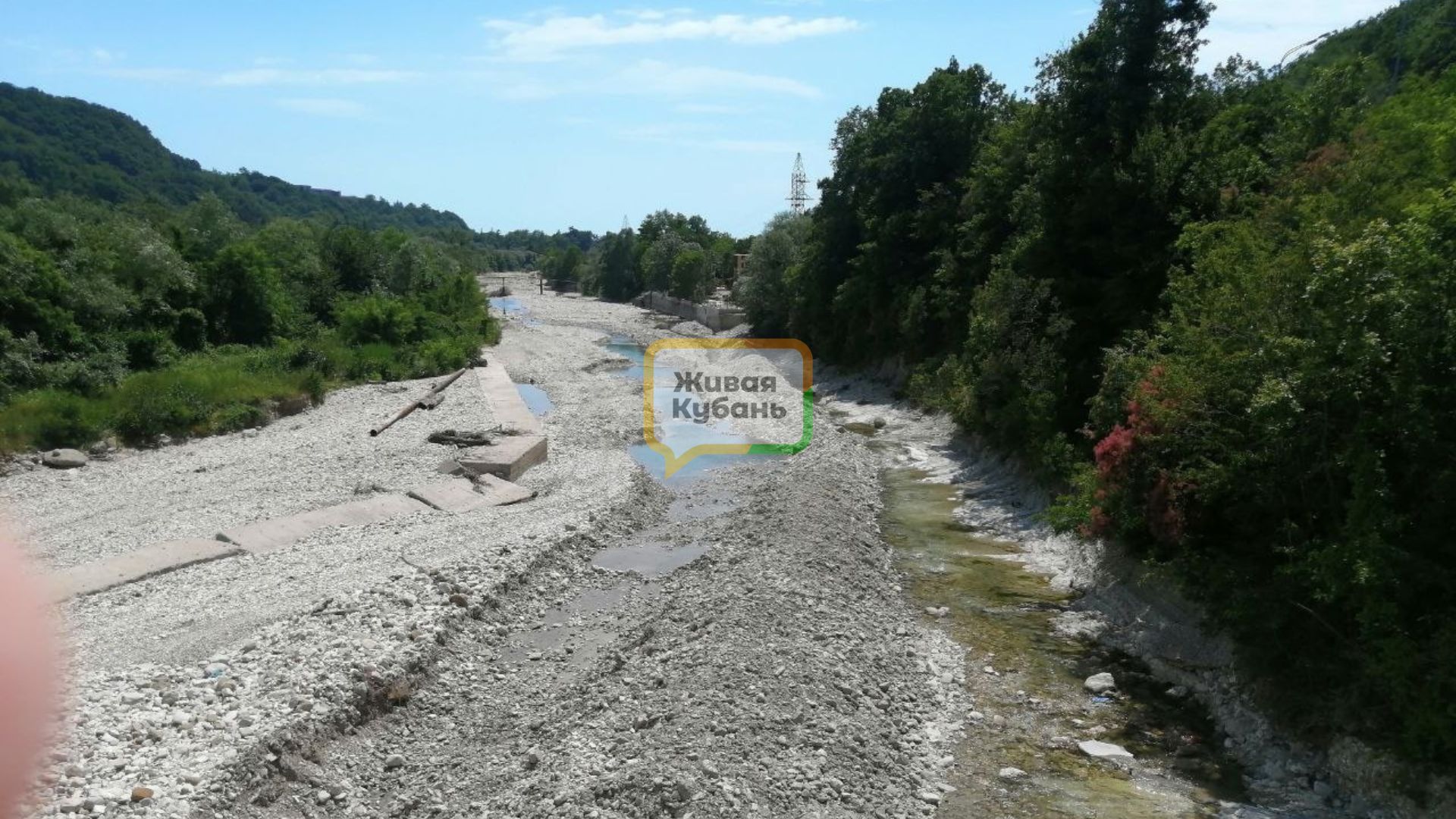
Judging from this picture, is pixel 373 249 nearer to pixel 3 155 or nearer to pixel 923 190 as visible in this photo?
pixel 923 190

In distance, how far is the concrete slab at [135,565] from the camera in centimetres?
1348

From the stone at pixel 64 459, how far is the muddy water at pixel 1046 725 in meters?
21.4

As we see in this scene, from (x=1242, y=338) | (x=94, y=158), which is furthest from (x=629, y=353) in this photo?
(x=94, y=158)

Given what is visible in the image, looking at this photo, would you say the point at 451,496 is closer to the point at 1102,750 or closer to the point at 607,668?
the point at 607,668

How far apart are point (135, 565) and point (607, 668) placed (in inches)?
348

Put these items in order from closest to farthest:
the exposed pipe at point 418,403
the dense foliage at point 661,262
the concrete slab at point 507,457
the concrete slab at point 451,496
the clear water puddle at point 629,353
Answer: the concrete slab at point 451,496, the concrete slab at point 507,457, the exposed pipe at point 418,403, the clear water puddle at point 629,353, the dense foliage at point 661,262

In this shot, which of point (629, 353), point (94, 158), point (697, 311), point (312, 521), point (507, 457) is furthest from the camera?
point (94, 158)

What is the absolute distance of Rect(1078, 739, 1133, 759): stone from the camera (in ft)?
32.1

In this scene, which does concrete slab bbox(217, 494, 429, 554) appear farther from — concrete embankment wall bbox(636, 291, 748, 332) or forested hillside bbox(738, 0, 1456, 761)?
concrete embankment wall bbox(636, 291, 748, 332)

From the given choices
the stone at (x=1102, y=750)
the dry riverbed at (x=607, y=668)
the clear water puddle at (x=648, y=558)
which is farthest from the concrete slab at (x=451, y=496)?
the stone at (x=1102, y=750)

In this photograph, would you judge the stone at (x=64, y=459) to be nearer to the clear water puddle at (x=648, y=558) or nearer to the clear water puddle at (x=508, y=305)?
the clear water puddle at (x=648, y=558)

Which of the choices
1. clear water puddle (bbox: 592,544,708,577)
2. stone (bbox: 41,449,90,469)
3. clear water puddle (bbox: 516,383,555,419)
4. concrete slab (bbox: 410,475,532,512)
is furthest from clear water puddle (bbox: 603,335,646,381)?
clear water puddle (bbox: 592,544,708,577)

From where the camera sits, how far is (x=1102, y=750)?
991 cm

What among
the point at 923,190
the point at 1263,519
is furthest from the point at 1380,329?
the point at 923,190
